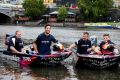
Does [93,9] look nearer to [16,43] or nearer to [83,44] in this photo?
[16,43]

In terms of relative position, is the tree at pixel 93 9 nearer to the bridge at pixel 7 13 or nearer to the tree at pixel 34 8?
the tree at pixel 34 8

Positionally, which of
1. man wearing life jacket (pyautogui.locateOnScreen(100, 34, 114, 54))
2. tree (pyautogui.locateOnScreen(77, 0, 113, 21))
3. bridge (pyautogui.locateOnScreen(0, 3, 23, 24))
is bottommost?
bridge (pyautogui.locateOnScreen(0, 3, 23, 24))

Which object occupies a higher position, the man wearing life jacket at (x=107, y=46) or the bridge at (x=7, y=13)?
the man wearing life jacket at (x=107, y=46)

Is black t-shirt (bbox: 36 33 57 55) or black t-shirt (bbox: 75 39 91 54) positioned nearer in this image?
black t-shirt (bbox: 36 33 57 55)

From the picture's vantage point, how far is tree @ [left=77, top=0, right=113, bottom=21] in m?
115

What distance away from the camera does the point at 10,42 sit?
83.9 feet

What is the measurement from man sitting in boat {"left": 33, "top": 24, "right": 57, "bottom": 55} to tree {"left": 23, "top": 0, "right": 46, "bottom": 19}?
104249mm

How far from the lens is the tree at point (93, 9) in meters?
115

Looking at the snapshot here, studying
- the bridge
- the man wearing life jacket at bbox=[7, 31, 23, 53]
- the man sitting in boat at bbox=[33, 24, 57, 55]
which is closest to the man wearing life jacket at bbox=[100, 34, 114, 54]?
the man sitting in boat at bbox=[33, 24, 57, 55]

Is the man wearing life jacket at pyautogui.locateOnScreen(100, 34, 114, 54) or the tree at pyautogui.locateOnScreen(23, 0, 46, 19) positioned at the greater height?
the man wearing life jacket at pyautogui.locateOnScreen(100, 34, 114, 54)

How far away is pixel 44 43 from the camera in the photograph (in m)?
24.6

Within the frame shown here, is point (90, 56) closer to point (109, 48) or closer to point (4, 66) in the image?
point (109, 48)

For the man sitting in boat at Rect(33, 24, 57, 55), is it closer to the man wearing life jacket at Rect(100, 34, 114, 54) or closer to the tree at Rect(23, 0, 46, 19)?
the man wearing life jacket at Rect(100, 34, 114, 54)

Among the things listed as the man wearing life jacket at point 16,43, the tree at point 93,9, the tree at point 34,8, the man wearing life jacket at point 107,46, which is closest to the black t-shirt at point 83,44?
the man wearing life jacket at point 107,46
